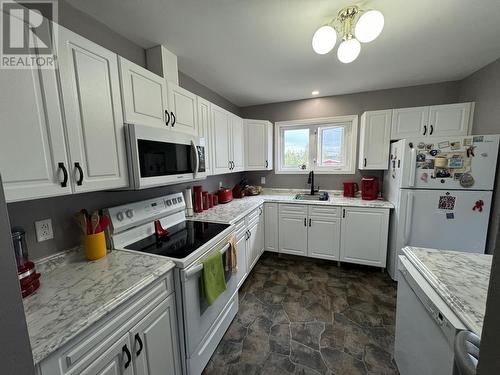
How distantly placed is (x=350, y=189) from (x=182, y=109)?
101 inches

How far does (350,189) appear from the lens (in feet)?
9.92

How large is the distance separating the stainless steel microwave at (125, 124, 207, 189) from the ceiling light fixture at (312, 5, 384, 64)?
1.23 metres

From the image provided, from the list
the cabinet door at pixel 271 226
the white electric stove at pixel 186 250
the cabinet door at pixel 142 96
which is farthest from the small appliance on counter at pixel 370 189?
the cabinet door at pixel 142 96

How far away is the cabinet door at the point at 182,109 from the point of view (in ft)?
5.58

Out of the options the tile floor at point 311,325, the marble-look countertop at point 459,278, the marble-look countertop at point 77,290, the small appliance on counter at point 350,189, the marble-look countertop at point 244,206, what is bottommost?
the tile floor at point 311,325

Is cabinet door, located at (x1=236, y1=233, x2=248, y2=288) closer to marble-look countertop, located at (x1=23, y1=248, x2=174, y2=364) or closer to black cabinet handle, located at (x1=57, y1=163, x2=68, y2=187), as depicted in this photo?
marble-look countertop, located at (x1=23, y1=248, x2=174, y2=364)

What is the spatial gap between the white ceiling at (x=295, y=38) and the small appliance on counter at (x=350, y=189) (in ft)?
4.57

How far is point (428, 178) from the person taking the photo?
215cm

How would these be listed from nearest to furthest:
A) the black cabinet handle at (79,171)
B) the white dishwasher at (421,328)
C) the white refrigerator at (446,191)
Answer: the white dishwasher at (421,328)
the black cabinet handle at (79,171)
the white refrigerator at (446,191)

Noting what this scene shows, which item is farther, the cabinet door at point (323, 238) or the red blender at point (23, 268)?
the cabinet door at point (323, 238)

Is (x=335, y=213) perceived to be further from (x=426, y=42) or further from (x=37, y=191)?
(x=37, y=191)

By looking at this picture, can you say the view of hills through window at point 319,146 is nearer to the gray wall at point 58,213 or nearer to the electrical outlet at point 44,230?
the gray wall at point 58,213

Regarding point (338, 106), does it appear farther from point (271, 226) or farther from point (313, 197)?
point (271, 226)

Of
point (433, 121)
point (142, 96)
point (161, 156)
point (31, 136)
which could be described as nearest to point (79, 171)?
point (31, 136)
